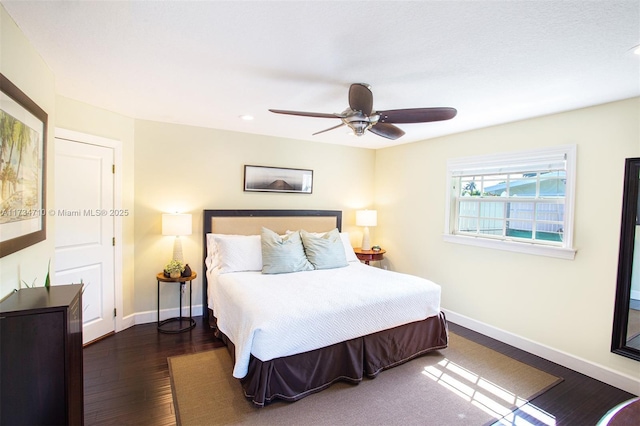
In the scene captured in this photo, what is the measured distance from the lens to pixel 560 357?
10.0 ft

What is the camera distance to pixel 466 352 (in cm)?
324

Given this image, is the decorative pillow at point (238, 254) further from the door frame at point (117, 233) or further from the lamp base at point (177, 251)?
Answer: the door frame at point (117, 233)

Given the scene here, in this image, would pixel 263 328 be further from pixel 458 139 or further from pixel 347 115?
pixel 458 139

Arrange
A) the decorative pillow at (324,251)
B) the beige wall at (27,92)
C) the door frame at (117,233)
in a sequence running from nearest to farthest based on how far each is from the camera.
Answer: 1. the beige wall at (27,92)
2. the door frame at (117,233)
3. the decorative pillow at (324,251)

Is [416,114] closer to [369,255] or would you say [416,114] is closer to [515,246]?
[515,246]

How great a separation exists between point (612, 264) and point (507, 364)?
4.22 feet

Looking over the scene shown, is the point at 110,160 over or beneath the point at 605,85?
beneath

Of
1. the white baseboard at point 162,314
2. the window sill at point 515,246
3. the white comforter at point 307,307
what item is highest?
the window sill at point 515,246

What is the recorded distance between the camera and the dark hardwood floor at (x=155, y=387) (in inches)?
87.4

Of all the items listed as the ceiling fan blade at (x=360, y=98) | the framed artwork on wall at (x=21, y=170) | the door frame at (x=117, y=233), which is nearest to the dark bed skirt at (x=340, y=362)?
the door frame at (x=117, y=233)

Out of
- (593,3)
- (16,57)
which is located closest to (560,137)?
(593,3)

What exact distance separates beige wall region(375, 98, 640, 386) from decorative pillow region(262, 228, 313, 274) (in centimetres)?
189

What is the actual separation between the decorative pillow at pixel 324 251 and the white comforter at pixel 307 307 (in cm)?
20

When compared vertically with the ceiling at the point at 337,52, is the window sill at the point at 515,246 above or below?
below
